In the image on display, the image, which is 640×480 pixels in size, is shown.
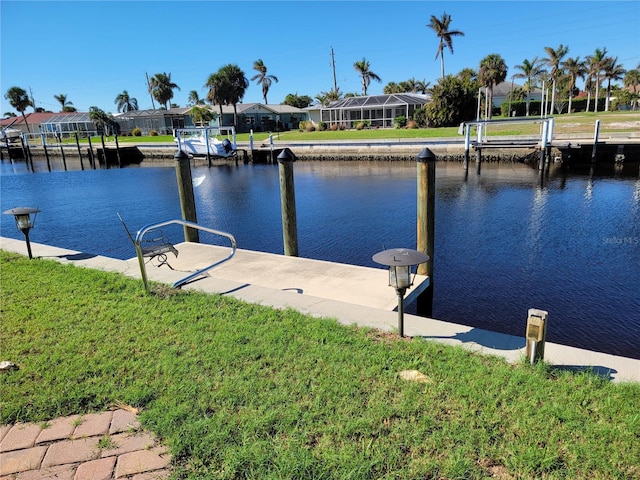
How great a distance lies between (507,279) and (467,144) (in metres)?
20.2

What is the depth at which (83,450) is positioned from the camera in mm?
3154

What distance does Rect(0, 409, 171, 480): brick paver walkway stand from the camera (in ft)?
9.65

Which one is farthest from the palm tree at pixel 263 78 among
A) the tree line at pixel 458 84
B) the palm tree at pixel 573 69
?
the palm tree at pixel 573 69

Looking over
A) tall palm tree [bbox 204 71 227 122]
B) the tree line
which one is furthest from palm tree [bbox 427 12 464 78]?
tall palm tree [bbox 204 71 227 122]

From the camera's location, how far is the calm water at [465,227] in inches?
303

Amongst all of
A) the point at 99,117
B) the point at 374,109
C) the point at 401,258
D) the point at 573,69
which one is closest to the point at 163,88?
the point at 99,117

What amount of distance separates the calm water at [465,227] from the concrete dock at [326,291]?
1067mm

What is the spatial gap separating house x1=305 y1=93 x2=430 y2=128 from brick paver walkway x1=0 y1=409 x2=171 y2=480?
49801mm

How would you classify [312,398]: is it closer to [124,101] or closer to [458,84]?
[458,84]

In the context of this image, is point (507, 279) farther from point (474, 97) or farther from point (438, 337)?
point (474, 97)

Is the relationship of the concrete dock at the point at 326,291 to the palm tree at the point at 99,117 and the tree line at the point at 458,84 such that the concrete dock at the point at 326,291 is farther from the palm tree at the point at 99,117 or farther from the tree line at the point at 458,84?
the palm tree at the point at 99,117

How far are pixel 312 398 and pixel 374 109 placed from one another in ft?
171

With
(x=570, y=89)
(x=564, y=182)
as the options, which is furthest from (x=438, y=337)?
(x=570, y=89)

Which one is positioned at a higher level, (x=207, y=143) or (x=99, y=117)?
(x=99, y=117)
